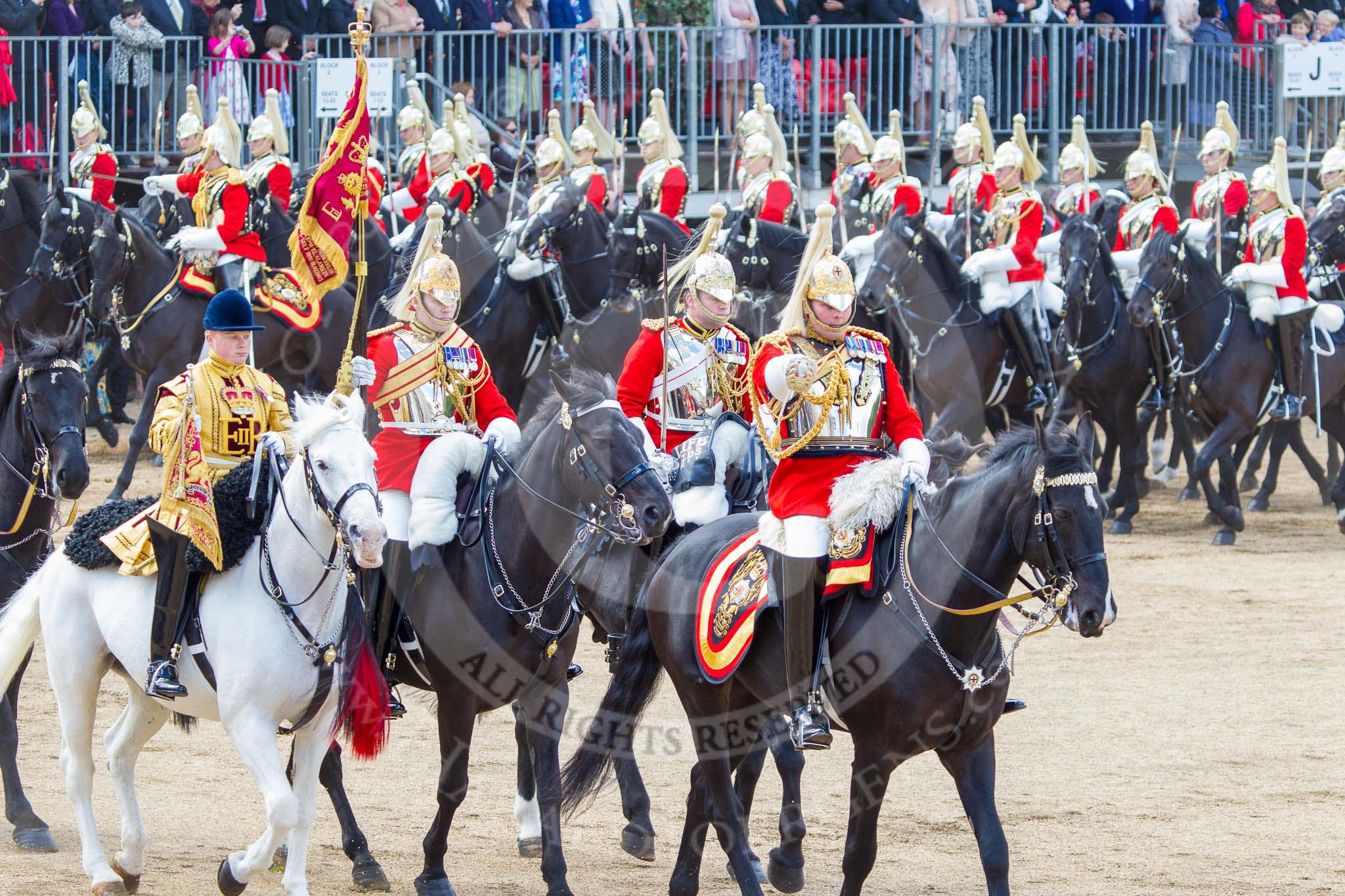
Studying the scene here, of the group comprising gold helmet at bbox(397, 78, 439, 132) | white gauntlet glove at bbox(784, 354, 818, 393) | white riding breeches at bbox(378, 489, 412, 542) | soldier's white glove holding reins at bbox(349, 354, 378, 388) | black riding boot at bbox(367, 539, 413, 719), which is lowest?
black riding boot at bbox(367, 539, 413, 719)

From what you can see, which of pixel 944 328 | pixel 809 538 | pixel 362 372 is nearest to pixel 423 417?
pixel 362 372

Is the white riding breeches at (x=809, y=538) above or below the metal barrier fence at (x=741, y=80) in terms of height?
below

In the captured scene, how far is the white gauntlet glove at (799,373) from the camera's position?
616cm

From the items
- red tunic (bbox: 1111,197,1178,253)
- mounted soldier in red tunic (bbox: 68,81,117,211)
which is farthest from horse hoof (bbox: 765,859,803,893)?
mounted soldier in red tunic (bbox: 68,81,117,211)

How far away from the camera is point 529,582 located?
22.5ft

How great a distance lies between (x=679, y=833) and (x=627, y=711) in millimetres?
904

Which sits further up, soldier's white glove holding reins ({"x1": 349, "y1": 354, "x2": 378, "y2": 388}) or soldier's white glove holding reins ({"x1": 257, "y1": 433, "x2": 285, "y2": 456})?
soldier's white glove holding reins ({"x1": 349, "y1": 354, "x2": 378, "y2": 388})

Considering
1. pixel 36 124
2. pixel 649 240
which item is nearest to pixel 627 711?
pixel 649 240

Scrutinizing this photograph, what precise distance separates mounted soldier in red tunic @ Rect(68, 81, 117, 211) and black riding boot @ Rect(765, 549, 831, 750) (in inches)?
419

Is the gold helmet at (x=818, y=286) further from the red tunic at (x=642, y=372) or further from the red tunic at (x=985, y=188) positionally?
the red tunic at (x=985, y=188)

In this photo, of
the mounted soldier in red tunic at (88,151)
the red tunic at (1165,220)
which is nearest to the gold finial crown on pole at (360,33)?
the red tunic at (1165,220)

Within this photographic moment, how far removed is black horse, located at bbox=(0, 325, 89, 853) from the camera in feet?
24.4

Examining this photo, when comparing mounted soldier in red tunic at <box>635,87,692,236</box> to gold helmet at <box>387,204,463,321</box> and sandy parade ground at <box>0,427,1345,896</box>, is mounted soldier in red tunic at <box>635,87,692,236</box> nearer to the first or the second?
sandy parade ground at <box>0,427,1345,896</box>

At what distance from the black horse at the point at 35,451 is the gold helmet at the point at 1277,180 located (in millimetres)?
9233
